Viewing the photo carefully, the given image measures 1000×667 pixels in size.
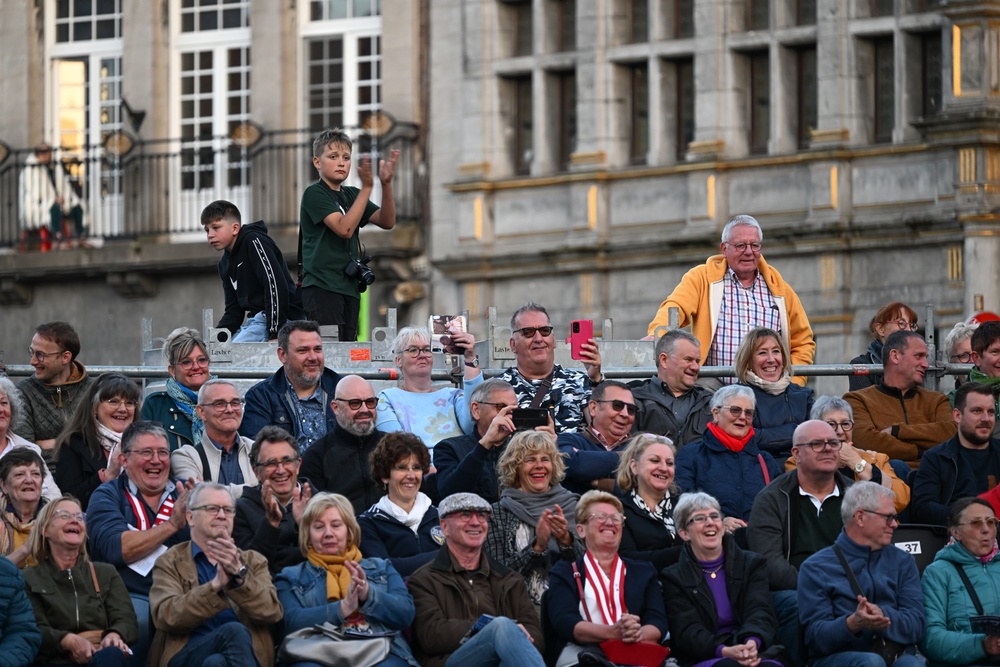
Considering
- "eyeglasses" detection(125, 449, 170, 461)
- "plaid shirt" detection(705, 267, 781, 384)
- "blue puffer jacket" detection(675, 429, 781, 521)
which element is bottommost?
"blue puffer jacket" detection(675, 429, 781, 521)

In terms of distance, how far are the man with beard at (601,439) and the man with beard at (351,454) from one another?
1141 millimetres

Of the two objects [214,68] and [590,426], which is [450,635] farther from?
[214,68]

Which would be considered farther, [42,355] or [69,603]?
[42,355]

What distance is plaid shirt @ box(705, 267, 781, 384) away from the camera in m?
20.6

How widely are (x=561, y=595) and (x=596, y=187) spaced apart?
16.9 metres

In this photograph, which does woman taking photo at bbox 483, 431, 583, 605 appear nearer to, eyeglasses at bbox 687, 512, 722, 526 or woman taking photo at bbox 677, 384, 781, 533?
eyeglasses at bbox 687, 512, 722, 526

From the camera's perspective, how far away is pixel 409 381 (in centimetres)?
1945

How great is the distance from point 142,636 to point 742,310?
17.4ft

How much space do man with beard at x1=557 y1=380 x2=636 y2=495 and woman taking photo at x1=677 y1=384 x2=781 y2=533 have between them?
0.41 metres

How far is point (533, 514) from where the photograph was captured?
701 inches

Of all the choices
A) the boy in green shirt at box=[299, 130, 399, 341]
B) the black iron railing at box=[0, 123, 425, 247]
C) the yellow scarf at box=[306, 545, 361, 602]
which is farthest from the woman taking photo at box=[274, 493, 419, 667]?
the black iron railing at box=[0, 123, 425, 247]

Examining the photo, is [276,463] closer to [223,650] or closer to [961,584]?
[223,650]

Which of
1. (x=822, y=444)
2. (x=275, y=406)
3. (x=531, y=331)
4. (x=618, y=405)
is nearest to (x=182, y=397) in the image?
(x=275, y=406)

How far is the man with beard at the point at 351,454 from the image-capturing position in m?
18.3
